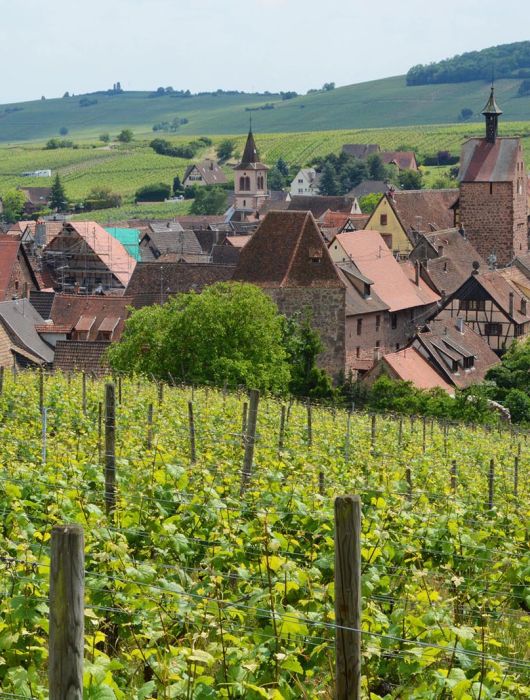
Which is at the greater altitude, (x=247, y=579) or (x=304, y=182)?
(x=247, y=579)

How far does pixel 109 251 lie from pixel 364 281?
91.2ft

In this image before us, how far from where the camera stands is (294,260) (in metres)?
45.9

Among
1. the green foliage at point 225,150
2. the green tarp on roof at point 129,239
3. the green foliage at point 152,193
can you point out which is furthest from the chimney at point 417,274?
the green foliage at point 225,150

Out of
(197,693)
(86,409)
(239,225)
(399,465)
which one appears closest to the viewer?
(197,693)

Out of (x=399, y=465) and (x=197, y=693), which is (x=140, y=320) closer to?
(x=399, y=465)

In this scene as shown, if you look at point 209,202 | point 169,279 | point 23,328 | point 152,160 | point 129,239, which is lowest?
point 209,202

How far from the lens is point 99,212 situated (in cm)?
14400

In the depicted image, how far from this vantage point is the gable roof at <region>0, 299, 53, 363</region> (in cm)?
4322

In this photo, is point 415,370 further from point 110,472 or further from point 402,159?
point 402,159

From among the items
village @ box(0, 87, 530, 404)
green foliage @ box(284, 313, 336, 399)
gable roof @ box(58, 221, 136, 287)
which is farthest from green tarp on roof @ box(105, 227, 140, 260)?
green foliage @ box(284, 313, 336, 399)

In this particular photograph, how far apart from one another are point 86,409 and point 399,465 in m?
4.72

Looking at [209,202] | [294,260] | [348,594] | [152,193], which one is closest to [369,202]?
[209,202]

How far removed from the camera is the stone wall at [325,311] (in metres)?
45.4

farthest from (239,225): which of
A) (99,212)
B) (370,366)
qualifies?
(370,366)
